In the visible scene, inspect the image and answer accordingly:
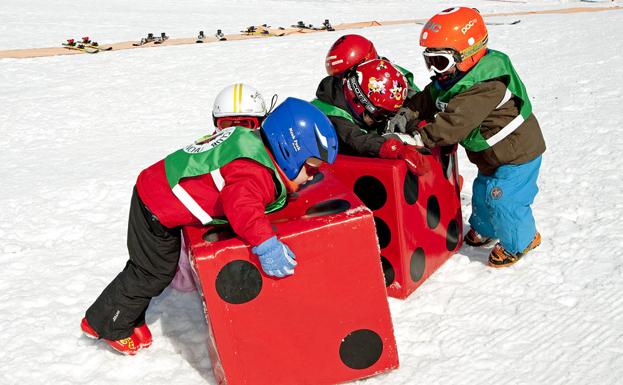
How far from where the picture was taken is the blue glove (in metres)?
2.65

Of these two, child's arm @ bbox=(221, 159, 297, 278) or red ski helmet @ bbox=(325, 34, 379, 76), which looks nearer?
child's arm @ bbox=(221, 159, 297, 278)

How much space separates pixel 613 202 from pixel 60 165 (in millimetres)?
5224

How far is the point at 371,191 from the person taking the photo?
3.64m

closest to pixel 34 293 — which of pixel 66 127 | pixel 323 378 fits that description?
pixel 323 378

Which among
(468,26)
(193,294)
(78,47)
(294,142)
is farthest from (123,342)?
(78,47)

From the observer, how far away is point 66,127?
8133mm

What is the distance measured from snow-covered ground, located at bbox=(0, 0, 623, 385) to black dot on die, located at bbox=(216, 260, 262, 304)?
66 cm

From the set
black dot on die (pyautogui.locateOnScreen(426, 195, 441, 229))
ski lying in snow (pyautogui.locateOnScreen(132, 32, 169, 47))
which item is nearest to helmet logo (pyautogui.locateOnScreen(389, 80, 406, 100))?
black dot on die (pyautogui.locateOnScreen(426, 195, 441, 229))

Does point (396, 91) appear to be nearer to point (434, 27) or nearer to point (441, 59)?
point (441, 59)

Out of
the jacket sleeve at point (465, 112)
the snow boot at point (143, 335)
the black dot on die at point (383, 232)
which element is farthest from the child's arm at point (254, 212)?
the jacket sleeve at point (465, 112)

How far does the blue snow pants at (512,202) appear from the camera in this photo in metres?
3.93

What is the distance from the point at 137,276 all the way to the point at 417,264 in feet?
5.22

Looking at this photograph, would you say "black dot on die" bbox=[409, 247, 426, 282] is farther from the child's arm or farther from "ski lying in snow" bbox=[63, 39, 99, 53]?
"ski lying in snow" bbox=[63, 39, 99, 53]

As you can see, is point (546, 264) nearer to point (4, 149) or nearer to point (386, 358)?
point (386, 358)
